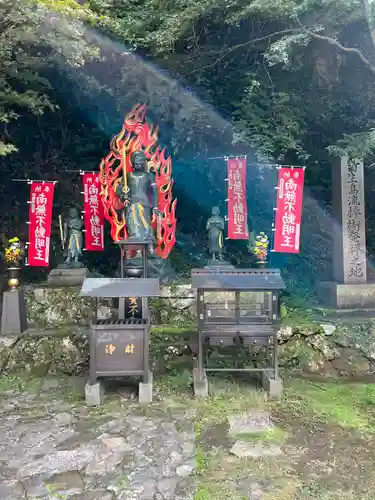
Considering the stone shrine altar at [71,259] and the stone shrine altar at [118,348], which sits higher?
the stone shrine altar at [71,259]

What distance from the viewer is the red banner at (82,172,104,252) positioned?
35.2 feet

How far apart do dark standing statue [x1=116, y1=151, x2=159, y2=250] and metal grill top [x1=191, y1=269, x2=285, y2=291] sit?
288 cm

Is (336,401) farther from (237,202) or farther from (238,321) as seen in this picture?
(237,202)

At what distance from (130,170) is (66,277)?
305cm

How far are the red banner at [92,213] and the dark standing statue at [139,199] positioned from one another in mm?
1513

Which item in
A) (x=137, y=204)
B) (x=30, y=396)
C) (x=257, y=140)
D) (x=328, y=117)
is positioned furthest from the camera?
(x=328, y=117)

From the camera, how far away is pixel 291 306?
10023 millimetres

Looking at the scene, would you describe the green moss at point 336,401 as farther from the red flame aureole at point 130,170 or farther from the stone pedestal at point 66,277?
the stone pedestal at point 66,277

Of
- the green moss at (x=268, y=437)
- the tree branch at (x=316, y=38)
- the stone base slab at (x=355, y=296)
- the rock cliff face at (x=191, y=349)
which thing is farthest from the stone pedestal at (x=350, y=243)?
the green moss at (x=268, y=437)

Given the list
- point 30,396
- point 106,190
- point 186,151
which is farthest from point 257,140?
point 30,396

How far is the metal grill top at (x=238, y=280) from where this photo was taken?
659cm

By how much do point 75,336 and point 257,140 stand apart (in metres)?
6.20

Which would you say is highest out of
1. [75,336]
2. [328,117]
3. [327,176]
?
[328,117]

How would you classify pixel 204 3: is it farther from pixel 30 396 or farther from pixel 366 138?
pixel 30 396
